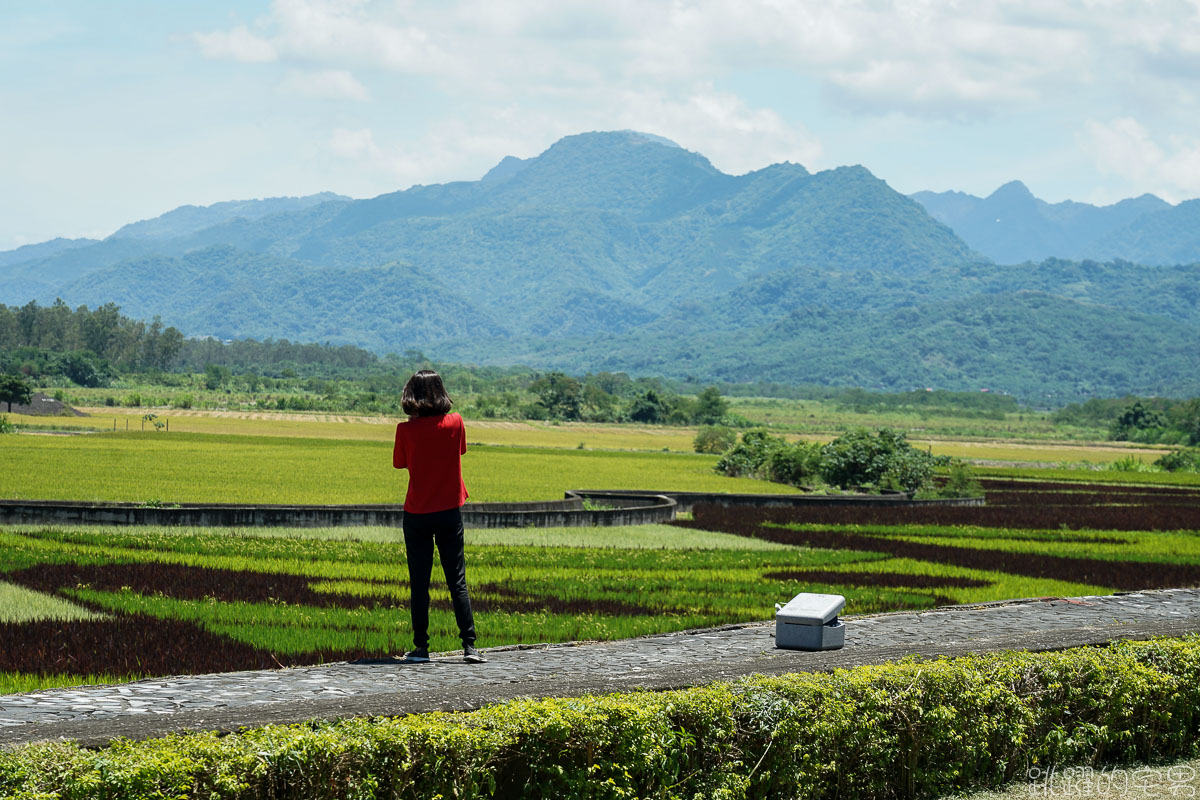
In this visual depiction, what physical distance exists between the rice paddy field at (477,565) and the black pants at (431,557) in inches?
49.6

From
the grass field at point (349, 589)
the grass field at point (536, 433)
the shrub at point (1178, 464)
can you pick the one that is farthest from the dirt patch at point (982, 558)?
the shrub at point (1178, 464)

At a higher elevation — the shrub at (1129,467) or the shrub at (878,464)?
the shrub at (878,464)

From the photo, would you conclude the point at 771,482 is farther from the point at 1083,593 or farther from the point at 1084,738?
the point at 1084,738

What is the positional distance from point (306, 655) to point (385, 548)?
11759 millimetres

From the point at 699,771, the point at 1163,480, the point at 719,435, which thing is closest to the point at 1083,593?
the point at 699,771

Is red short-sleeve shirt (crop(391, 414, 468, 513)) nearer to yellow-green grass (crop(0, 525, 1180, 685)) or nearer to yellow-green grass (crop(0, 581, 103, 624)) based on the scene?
yellow-green grass (crop(0, 525, 1180, 685))

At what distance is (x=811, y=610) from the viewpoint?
472 inches

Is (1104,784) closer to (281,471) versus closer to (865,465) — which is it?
(281,471)

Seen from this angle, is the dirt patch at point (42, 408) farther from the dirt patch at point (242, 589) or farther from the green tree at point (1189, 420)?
the green tree at point (1189, 420)

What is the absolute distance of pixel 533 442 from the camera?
8375cm

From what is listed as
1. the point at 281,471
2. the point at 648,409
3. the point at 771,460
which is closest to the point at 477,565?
the point at 281,471

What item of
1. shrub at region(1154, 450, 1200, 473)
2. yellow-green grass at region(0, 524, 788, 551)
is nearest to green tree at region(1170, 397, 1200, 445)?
shrub at region(1154, 450, 1200, 473)

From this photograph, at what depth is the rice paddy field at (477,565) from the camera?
505 inches

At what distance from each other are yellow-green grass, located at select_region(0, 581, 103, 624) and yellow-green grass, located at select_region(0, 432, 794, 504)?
1690 cm
